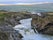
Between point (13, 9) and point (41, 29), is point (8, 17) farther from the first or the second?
point (41, 29)

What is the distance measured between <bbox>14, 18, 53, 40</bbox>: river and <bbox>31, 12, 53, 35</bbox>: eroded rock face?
0.14 meters

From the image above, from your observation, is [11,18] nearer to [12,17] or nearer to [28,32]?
[12,17]

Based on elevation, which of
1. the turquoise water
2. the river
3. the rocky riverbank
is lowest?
the river

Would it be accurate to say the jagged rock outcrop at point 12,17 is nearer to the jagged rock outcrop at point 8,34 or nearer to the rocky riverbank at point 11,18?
the rocky riverbank at point 11,18

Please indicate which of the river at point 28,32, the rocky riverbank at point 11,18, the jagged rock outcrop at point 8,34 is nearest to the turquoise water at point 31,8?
the rocky riverbank at point 11,18

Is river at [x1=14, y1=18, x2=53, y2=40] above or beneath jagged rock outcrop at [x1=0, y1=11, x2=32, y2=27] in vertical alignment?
beneath

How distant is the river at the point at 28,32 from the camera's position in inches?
164

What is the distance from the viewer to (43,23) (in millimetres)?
4375

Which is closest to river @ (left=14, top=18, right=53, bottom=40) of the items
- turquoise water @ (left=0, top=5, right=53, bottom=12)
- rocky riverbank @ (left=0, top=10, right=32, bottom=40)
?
rocky riverbank @ (left=0, top=10, right=32, bottom=40)

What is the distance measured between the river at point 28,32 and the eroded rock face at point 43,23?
143mm

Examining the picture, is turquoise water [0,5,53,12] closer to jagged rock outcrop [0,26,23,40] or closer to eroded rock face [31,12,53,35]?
eroded rock face [31,12,53,35]

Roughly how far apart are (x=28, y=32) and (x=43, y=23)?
2.01ft

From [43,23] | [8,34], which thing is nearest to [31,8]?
[43,23]

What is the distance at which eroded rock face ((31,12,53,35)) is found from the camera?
422 centimetres
